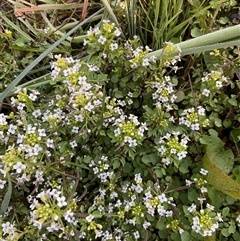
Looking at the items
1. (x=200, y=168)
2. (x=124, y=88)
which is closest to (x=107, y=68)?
(x=124, y=88)

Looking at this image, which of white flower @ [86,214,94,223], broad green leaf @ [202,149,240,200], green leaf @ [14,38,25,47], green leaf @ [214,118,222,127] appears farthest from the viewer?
green leaf @ [14,38,25,47]

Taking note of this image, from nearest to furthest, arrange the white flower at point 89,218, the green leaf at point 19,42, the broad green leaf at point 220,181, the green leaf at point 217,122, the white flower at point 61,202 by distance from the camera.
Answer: the white flower at point 61,202 < the white flower at point 89,218 < the broad green leaf at point 220,181 < the green leaf at point 217,122 < the green leaf at point 19,42

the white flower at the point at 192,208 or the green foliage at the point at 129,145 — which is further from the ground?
the green foliage at the point at 129,145

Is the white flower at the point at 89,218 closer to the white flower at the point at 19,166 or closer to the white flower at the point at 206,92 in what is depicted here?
the white flower at the point at 19,166

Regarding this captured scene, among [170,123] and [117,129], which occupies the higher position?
[117,129]

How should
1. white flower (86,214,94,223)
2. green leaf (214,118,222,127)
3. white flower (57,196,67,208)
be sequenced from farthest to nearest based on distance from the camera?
green leaf (214,118,222,127) → white flower (86,214,94,223) → white flower (57,196,67,208)

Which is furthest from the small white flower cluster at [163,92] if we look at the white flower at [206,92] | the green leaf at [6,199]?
the green leaf at [6,199]

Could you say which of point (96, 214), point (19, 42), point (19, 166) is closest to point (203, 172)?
point (96, 214)

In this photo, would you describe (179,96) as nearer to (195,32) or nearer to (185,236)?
(195,32)

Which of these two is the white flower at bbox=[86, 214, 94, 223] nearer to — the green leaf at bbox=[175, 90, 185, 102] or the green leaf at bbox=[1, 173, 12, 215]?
the green leaf at bbox=[1, 173, 12, 215]

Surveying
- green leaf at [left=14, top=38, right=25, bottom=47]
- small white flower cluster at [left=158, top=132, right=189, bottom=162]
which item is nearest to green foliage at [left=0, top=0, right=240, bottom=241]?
small white flower cluster at [left=158, top=132, right=189, bottom=162]

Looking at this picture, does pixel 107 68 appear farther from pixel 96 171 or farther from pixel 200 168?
pixel 200 168
